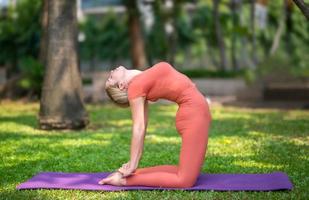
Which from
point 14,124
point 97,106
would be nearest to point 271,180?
point 14,124

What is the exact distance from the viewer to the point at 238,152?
885 cm

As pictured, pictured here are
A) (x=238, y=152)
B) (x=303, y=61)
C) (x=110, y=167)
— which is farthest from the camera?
(x=303, y=61)

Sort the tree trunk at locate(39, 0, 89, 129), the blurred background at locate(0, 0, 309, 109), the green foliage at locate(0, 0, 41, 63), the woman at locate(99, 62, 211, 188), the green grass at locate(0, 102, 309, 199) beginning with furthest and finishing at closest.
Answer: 1. the green foliage at locate(0, 0, 41, 63)
2. the blurred background at locate(0, 0, 309, 109)
3. the tree trunk at locate(39, 0, 89, 129)
4. the woman at locate(99, 62, 211, 188)
5. the green grass at locate(0, 102, 309, 199)

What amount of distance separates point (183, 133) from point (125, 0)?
15.3m

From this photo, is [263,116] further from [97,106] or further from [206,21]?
[206,21]

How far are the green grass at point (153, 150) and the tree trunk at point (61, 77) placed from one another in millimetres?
299

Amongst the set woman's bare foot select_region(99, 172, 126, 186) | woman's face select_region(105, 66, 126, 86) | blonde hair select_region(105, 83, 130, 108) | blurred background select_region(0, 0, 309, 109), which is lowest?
blurred background select_region(0, 0, 309, 109)

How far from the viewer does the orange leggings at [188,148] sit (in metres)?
6.27

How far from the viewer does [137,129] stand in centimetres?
615

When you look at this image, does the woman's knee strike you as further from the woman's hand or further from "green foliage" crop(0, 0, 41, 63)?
"green foliage" crop(0, 0, 41, 63)

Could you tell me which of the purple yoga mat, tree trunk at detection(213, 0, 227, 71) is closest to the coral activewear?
the purple yoga mat

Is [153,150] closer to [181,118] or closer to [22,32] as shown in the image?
[181,118]

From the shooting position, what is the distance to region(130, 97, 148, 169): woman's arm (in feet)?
20.1

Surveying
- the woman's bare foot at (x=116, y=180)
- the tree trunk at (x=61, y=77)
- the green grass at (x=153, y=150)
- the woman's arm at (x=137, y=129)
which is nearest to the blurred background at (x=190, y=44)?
the green grass at (x=153, y=150)
